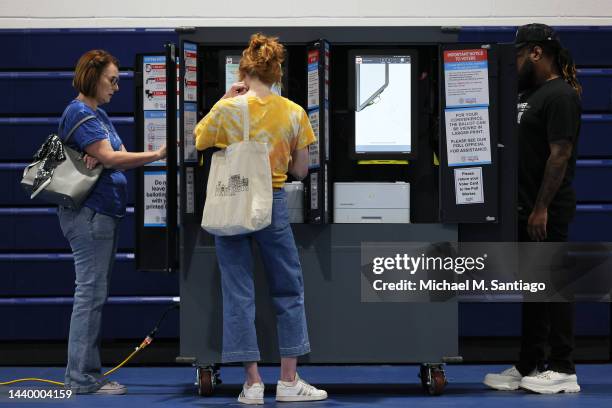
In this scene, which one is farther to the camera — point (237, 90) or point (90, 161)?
point (90, 161)

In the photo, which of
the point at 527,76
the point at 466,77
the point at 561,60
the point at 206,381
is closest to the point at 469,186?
the point at 466,77

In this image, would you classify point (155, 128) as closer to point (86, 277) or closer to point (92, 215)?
point (92, 215)

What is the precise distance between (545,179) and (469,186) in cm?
33

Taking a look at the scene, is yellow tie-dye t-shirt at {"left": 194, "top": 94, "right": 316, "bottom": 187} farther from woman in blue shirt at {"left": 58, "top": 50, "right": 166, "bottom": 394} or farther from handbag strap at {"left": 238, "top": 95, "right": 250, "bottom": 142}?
woman in blue shirt at {"left": 58, "top": 50, "right": 166, "bottom": 394}

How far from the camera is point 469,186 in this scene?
4523 mm

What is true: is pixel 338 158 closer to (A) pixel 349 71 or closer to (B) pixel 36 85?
(A) pixel 349 71

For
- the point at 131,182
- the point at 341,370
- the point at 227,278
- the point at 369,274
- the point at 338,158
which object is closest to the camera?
the point at 227,278

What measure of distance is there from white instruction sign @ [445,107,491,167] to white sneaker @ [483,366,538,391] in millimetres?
1002

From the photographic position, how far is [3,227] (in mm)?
5770

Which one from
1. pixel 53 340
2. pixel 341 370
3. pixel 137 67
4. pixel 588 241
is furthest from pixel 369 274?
pixel 53 340

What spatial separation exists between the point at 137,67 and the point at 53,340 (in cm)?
180

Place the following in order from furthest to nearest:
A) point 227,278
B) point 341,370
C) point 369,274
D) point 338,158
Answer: point 341,370
point 338,158
point 369,274
point 227,278

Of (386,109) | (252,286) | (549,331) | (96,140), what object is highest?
(386,109)

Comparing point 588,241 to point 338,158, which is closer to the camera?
point 338,158
